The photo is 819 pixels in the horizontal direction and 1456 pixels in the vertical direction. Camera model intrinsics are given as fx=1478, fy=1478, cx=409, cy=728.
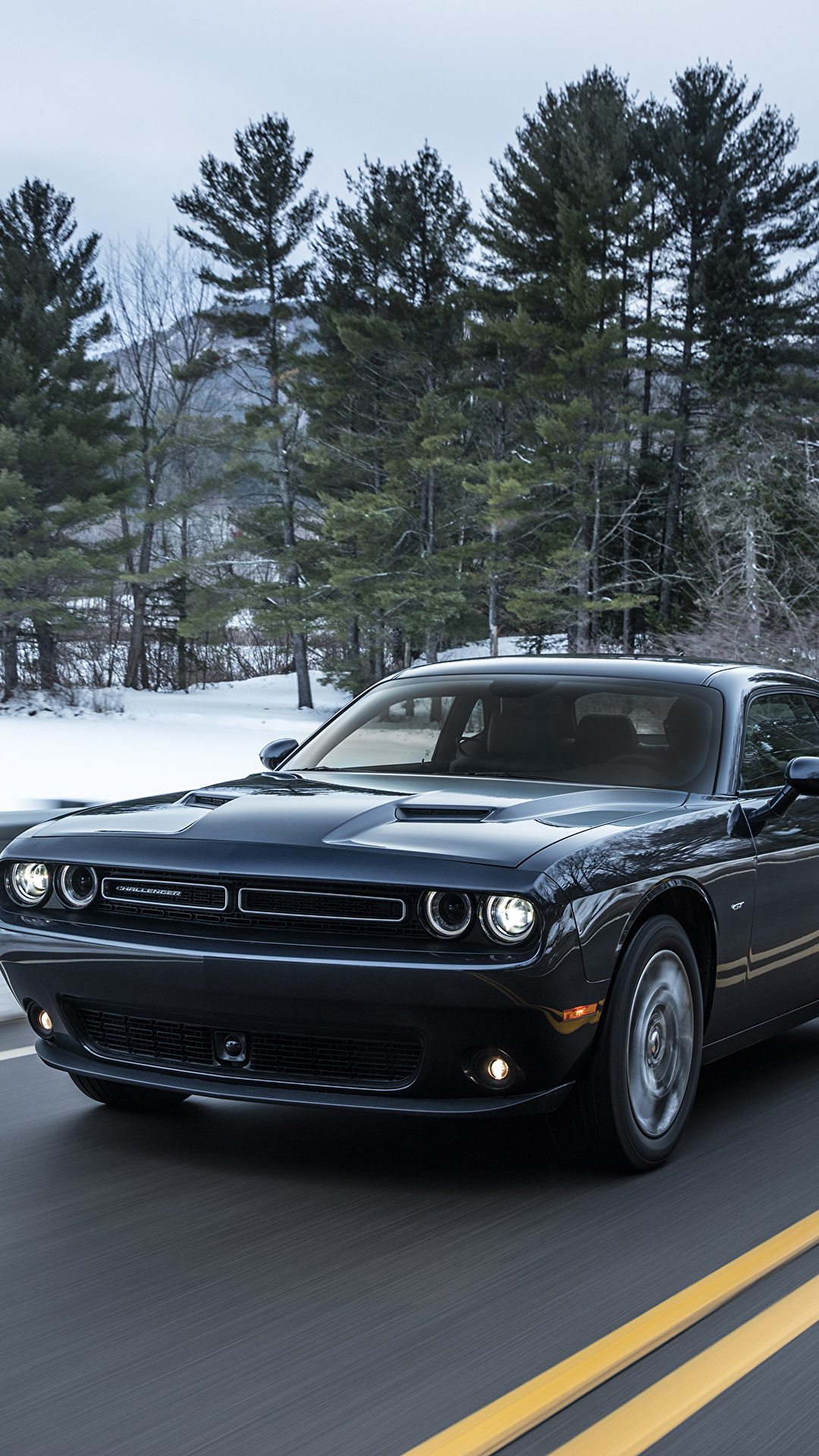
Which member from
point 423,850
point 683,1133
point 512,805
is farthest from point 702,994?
point 423,850

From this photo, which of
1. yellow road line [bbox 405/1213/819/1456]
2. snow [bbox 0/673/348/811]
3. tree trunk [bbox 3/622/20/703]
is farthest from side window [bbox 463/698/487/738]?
tree trunk [bbox 3/622/20/703]

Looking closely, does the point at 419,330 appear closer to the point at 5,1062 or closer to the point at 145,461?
the point at 145,461

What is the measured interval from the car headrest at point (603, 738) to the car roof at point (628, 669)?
0.22m

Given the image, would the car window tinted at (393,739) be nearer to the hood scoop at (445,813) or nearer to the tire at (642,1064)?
the hood scoop at (445,813)

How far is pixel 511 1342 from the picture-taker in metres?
2.99

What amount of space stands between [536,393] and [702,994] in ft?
121

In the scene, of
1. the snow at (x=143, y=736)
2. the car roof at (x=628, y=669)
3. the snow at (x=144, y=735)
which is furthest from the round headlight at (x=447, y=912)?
the snow at (x=143, y=736)

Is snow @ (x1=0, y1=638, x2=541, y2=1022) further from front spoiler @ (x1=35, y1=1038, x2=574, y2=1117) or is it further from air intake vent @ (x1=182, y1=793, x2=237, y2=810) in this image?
front spoiler @ (x1=35, y1=1038, x2=574, y2=1117)

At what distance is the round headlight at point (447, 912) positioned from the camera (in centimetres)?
374

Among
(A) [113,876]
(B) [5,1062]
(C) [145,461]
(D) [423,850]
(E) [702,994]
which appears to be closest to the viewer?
(D) [423,850]

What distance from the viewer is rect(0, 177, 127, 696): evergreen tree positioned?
33.6 meters

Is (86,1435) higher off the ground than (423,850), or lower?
lower

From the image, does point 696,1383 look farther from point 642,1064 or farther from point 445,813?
point 445,813

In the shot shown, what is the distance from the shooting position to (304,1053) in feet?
12.7
